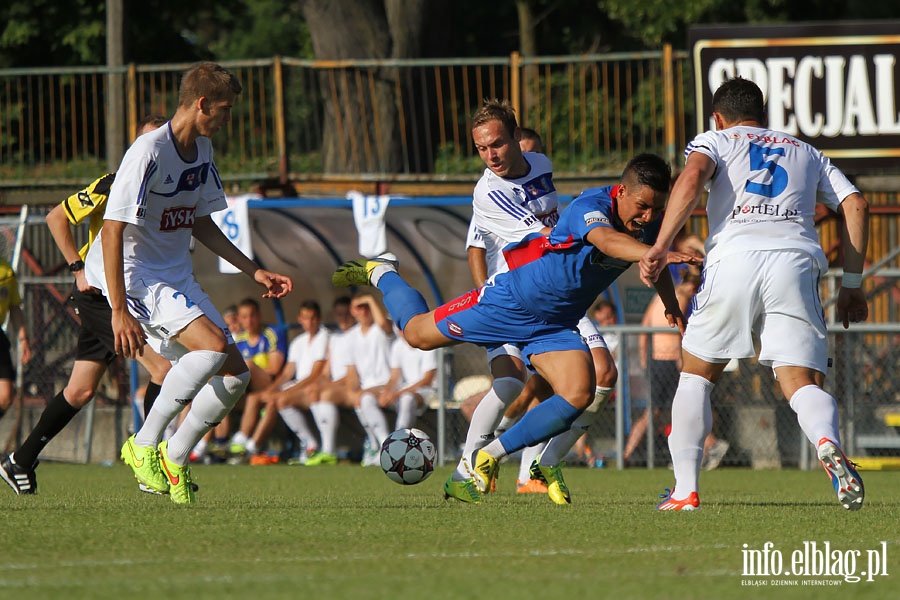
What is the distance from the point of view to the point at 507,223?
29.0 ft

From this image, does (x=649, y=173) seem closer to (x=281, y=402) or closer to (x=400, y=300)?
(x=400, y=300)

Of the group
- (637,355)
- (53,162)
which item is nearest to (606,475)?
(637,355)

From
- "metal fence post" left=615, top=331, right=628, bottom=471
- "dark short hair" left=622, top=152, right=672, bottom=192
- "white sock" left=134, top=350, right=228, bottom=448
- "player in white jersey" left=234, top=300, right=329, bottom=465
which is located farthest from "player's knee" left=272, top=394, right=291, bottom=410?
"dark short hair" left=622, top=152, right=672, bottom=192

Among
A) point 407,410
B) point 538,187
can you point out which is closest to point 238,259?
point 538,187

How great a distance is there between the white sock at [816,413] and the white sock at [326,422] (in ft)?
27.5

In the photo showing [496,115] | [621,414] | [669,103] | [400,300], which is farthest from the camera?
[669,103]

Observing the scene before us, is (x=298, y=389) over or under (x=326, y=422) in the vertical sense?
over

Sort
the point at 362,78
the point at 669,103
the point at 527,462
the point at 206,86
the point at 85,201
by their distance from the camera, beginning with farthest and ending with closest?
the point at 362,78 → the point at 669,103 → the point at 527,462 → the point at 85,201 → the point at 206,86

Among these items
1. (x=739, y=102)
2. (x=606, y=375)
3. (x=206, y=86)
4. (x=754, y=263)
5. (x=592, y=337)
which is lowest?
(x=606, y=375)

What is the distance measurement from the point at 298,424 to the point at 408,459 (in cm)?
695

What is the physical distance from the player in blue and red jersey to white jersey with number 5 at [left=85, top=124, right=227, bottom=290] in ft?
4.15

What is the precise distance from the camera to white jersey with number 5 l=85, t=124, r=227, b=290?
7.14 meters

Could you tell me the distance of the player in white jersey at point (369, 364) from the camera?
14.6 metres

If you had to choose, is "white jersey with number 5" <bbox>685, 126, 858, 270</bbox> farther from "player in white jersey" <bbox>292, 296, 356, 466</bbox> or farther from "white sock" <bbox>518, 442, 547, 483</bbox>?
"player in white jersey" <bbox>292, 296, 356, 466</bbox>
